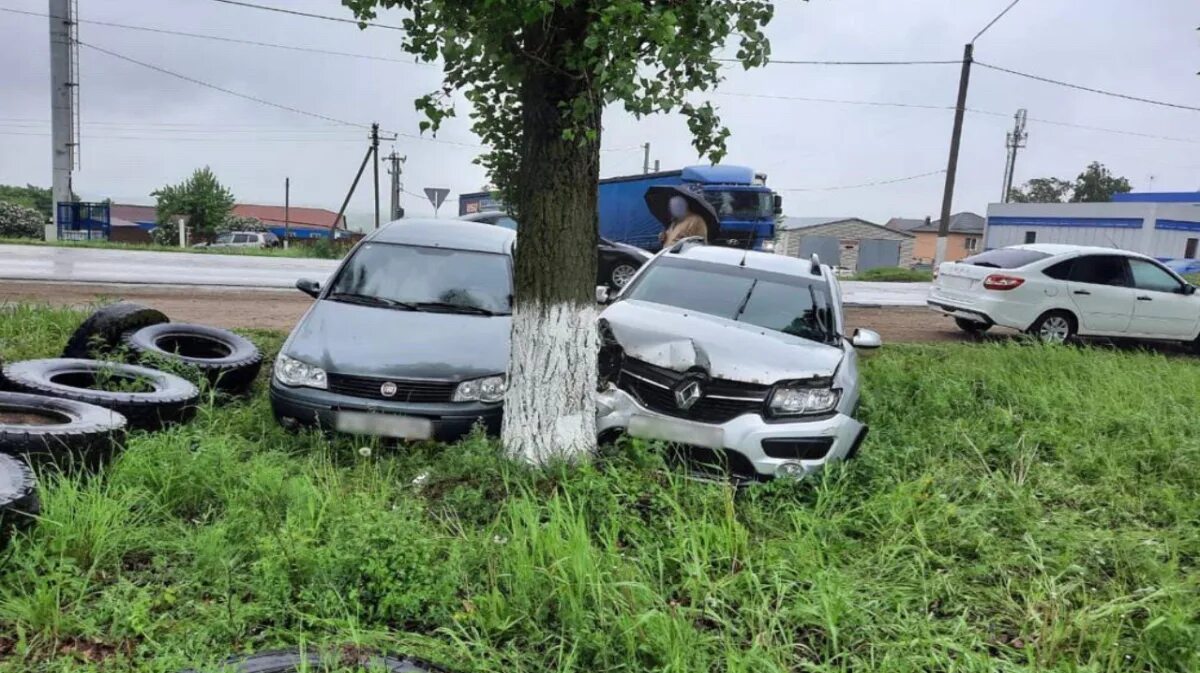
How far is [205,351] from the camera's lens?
6.03m

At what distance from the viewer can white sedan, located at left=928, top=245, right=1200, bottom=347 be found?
991 cm

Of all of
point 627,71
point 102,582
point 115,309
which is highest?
point 627,71

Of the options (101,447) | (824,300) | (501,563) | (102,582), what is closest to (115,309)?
(101,447)

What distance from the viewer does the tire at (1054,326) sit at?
33.1 ft

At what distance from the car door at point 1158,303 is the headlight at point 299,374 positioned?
418 inches

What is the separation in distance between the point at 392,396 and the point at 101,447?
1.47 metres

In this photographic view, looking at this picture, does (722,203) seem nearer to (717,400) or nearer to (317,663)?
(717,400)

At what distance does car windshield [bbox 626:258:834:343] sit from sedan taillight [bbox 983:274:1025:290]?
5.44m

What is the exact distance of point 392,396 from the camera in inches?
178

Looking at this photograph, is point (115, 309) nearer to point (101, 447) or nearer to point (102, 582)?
point (101, 447)

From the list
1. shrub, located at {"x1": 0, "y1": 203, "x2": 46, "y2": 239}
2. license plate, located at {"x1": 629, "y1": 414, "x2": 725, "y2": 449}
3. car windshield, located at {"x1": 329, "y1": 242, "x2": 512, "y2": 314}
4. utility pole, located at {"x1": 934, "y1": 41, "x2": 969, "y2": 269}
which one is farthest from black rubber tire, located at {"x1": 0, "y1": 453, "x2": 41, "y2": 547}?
shrub, located at {"x1": 0, "y1": 203, "x2": 46, "y2": 239}

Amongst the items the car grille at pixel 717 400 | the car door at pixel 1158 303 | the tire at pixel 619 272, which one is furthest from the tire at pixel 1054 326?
the car grille at pixel 717 400

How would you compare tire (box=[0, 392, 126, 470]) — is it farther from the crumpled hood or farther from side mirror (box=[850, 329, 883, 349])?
side mirror (box=[850, 329, 883, 349])

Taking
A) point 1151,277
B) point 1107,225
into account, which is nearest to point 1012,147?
point 1107,225
